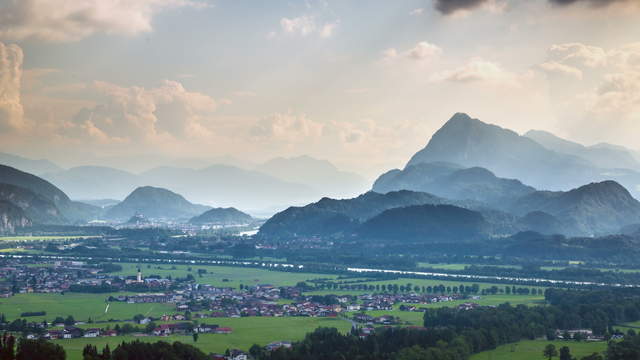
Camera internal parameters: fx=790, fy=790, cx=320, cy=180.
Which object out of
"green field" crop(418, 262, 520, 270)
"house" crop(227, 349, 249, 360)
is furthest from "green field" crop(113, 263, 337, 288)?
"house" crop(227, 349, 249, 360)

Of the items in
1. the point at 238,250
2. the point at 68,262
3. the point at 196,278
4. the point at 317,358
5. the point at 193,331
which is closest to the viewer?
the point at 317,358

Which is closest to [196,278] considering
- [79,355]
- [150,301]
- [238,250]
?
[150,301]

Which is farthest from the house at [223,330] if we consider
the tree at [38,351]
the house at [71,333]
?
the tree at [38,351]

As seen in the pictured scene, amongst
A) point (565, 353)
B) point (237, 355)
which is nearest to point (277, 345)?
point (237, 355)

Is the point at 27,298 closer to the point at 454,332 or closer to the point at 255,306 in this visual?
the point at 255,306

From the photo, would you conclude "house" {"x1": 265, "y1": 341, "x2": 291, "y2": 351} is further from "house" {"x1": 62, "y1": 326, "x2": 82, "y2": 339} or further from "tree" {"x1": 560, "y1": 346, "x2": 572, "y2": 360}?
"tree" {"x1": 560, "y1": 346, "x2": 572, "y2": 360}

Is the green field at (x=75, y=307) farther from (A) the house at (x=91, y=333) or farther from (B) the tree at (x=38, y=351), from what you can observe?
(B) the tree at (x=38, y=351)
